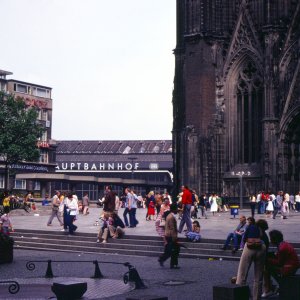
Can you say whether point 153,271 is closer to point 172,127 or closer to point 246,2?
point 246,2

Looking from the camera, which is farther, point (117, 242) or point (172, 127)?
point (172, 127)

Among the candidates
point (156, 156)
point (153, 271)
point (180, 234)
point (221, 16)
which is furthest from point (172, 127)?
point (156, 156)

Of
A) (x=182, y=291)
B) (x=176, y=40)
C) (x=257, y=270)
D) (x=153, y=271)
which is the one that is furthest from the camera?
(x=176, y=40)

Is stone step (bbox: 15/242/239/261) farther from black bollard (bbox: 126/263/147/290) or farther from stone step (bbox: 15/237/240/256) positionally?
black bollard (bbox: 126/263/147/290)

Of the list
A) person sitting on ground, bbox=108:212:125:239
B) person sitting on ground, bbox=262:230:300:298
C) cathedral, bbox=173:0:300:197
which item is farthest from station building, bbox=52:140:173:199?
person sitting on ground, bbox=262:230:300:298

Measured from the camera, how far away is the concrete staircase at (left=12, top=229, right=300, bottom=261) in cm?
2677

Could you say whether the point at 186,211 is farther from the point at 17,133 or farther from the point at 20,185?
the point at 20,185

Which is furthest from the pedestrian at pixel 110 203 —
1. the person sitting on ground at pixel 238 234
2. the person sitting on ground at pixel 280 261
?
the person sitting on ground at pixel 280 261

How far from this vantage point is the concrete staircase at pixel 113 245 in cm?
2686

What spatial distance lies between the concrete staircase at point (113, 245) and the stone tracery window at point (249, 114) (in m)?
26.4

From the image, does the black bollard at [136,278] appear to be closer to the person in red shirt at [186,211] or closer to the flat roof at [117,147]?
the person in red shirt at [186,211]

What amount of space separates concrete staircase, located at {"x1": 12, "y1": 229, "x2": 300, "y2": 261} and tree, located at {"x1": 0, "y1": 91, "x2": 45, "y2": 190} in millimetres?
42340

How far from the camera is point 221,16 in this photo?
2309 inches

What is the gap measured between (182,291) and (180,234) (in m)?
12.3
